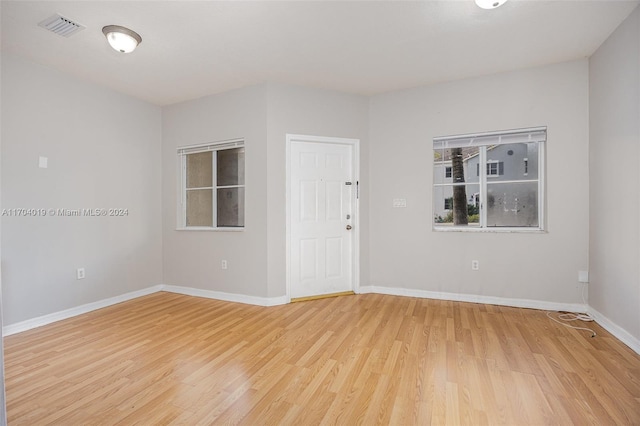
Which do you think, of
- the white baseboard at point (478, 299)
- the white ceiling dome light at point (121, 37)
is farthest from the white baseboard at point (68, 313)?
the white baseboard at point (478, 299)

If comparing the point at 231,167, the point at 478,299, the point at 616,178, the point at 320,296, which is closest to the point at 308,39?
the point at 231,167

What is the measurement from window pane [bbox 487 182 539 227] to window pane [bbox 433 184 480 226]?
0.14m

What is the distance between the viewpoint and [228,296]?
391 centimetres

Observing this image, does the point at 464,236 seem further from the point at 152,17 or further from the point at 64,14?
the point at 64,14

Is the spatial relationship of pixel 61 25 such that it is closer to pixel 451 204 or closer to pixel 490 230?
pixel 451 204

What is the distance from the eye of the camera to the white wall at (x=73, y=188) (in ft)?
9.65

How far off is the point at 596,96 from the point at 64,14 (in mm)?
4902

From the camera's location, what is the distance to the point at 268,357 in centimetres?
237

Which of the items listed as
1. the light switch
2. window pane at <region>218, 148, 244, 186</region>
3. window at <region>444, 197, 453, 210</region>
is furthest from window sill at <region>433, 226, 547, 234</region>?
window pane at <region>218, 148, 244, 186</region>

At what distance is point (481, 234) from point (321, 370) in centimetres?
259

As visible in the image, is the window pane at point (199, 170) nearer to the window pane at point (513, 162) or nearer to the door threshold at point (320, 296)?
the door threshold at point (320, 296)

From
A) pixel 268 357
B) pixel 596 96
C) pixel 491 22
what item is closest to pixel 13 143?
pixel 268 357

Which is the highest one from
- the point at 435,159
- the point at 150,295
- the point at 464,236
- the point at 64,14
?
the point at 64,14

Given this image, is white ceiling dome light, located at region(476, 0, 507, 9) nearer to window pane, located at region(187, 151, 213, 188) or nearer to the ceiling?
the ceiling
